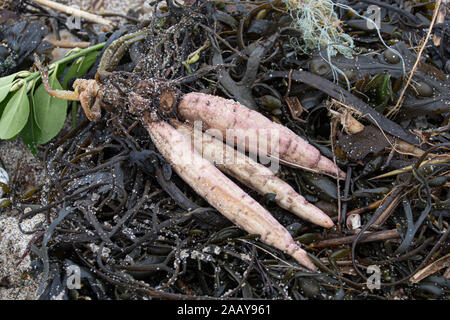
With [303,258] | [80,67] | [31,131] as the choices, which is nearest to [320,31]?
[303,258]

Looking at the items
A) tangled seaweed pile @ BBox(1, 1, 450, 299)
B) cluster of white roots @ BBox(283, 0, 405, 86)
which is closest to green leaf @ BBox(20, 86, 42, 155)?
tangled seaweed pile @ BBox(1, 1, 450, 299)

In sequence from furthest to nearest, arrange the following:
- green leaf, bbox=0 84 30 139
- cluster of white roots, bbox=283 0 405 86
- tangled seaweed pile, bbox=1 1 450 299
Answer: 1. green leaf, bbox=0 84 30 139
2. cluster of white roots, bbox=283 0 405 86
3. tangled seaweed pile, bbox=1 1 450 299

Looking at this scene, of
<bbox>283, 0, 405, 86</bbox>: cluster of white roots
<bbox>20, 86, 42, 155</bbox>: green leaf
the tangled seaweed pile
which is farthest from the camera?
<bbox>20, 86, 42, 155</bbox>: green leaf

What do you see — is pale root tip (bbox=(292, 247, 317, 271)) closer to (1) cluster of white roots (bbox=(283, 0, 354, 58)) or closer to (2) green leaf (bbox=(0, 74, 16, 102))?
(1) cluster of white roots (bbox=(283, 0, 354, 58))

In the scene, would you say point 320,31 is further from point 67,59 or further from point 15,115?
point 15,115

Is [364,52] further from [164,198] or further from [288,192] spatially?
[164,198]

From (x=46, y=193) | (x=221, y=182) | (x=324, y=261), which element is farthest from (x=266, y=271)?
(x=46, y=193)

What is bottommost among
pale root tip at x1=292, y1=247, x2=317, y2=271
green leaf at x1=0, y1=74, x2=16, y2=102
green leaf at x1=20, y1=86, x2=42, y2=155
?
pale root tip at x1=292, y1=247, x2=317, y2=271

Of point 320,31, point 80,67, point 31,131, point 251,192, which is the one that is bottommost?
point 251,192
